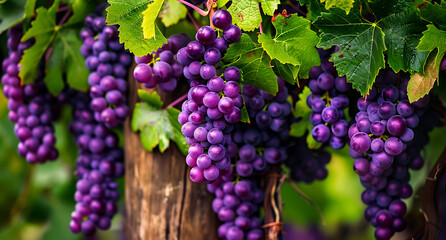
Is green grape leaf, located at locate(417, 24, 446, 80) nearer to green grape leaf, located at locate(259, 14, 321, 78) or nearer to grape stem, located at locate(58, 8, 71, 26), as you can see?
green grape leaf, located at locate(259, 14, 321, 78)

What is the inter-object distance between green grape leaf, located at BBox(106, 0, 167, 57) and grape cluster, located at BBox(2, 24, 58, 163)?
40 centimetres

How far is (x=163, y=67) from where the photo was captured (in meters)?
0.82

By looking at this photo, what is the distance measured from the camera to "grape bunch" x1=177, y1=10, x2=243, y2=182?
2.26 ft

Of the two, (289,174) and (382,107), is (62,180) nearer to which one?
(289,174)

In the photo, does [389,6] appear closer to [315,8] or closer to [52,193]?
[315,8]

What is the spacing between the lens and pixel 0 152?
1.68 metres

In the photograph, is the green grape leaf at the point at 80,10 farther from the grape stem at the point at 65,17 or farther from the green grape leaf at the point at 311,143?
the green grape leaf at the point at 311,143

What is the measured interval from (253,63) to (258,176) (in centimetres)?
30

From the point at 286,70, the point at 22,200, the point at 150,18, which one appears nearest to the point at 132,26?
the point at 150,18

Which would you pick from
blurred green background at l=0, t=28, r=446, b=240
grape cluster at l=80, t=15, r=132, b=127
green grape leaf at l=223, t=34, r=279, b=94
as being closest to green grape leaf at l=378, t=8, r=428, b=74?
green grape leaf at l=223, t=34, r=279, b=94

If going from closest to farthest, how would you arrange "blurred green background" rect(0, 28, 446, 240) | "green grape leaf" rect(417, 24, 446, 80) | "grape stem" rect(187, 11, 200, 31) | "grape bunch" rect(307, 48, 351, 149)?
"green grape leaf" rect(417, 24, 446, 80) < "grape bunch" rect(307, 48, 351, 149) < "grape stem" rect(187, 11, 200, 31) < "blurred green background" rect(0, 28, 446, 240)

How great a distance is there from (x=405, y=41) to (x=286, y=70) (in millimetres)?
207

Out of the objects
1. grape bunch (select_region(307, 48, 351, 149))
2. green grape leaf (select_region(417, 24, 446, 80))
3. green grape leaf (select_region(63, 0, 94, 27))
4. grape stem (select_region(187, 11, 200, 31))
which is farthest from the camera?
green grape leaf (select_region(63, 0, 94, 27))

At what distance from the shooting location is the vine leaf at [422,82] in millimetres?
690
